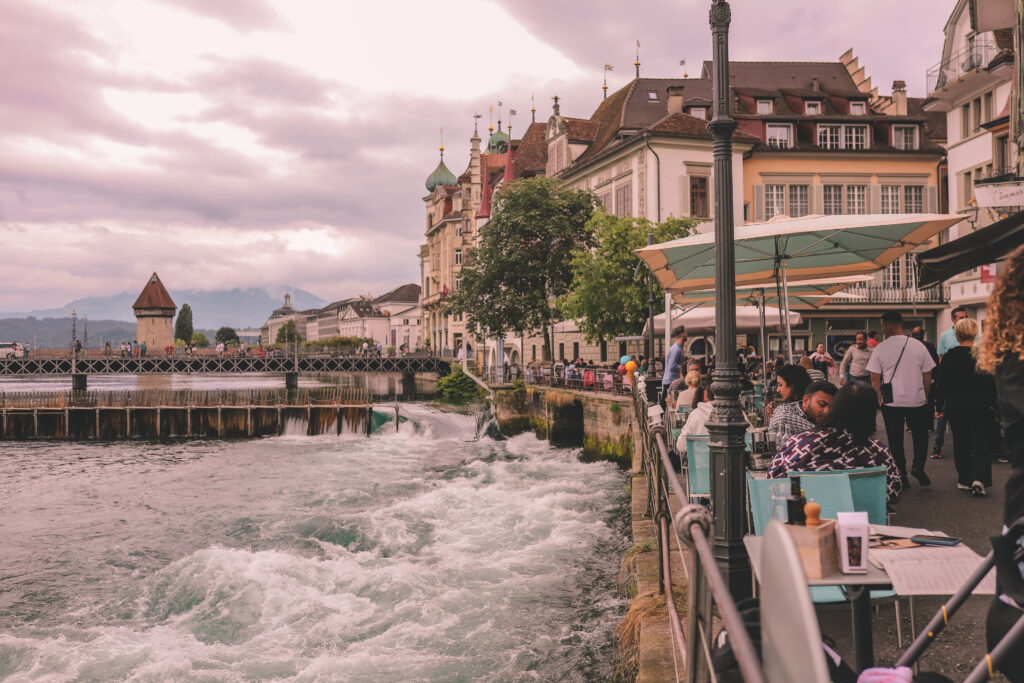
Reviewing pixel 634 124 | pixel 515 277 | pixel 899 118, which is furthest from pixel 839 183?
pixel 515 277

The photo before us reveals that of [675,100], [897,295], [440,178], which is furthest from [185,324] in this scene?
[897,295]

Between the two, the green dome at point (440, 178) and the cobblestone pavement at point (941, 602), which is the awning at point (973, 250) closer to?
the cobblestone pavement at point (941, 602)

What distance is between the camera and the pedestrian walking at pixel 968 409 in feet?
26.5

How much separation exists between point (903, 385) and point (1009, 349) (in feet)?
21.2

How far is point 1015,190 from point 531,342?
40922mm

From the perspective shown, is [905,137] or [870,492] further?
[905,137]

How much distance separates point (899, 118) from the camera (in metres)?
39.9

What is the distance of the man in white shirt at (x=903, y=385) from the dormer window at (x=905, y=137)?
3572cm

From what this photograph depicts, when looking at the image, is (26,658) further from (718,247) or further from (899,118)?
(899,118)

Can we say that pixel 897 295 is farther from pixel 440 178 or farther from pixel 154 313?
pixel 154 313

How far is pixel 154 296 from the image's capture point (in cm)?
12625

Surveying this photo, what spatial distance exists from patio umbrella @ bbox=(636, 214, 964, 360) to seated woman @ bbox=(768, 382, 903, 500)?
308 cm

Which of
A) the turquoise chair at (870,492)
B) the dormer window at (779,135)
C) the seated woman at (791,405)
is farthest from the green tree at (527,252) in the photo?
the turquoise chair at (870,492)

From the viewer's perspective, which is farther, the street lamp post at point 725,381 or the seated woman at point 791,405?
the seated woman at point 791,405
